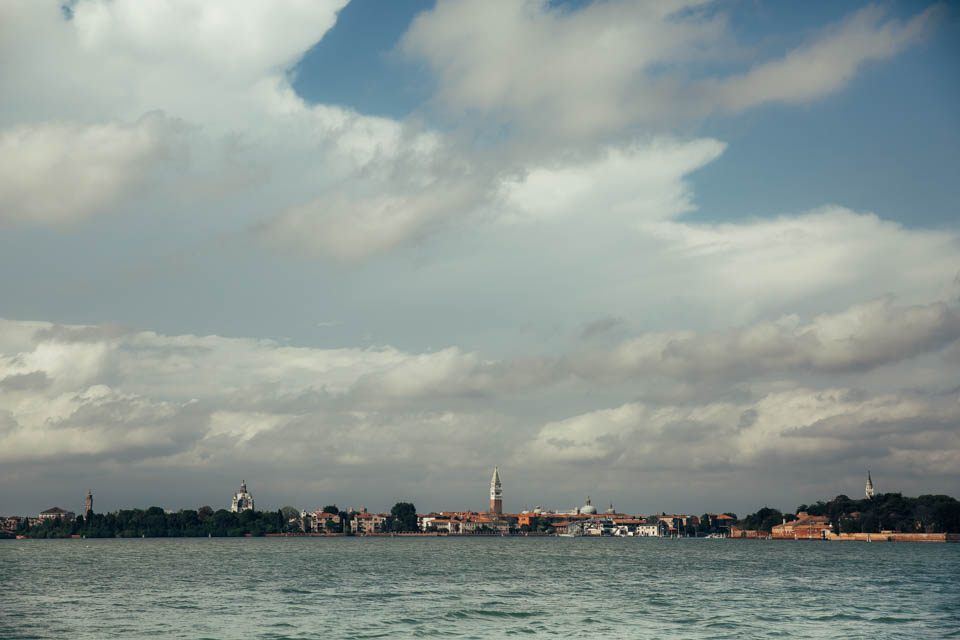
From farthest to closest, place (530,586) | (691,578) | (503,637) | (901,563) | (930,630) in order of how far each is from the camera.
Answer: (901,563) < (691,578) < (530,586) < (930,630) < (503,637)

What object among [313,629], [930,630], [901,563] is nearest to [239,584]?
[313,629]

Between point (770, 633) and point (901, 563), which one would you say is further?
point (901, 563)

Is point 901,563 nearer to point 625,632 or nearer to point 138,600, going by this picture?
point 625,632

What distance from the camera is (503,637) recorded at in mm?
40781

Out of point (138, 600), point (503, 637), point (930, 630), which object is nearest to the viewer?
point (503, 637)

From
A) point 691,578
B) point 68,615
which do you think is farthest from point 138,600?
point 691,578

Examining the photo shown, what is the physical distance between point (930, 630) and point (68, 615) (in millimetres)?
44478

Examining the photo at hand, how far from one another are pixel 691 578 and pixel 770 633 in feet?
142

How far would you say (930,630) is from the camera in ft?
144

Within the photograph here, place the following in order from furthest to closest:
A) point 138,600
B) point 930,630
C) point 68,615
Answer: point 138,600, point 68,615, point 930,630

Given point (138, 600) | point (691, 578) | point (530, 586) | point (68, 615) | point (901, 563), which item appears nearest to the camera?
point (68, 615)

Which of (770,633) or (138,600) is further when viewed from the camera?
(138,600)

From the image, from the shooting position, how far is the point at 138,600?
191 feet

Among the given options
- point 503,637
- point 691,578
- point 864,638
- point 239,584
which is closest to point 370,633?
point 503,637
